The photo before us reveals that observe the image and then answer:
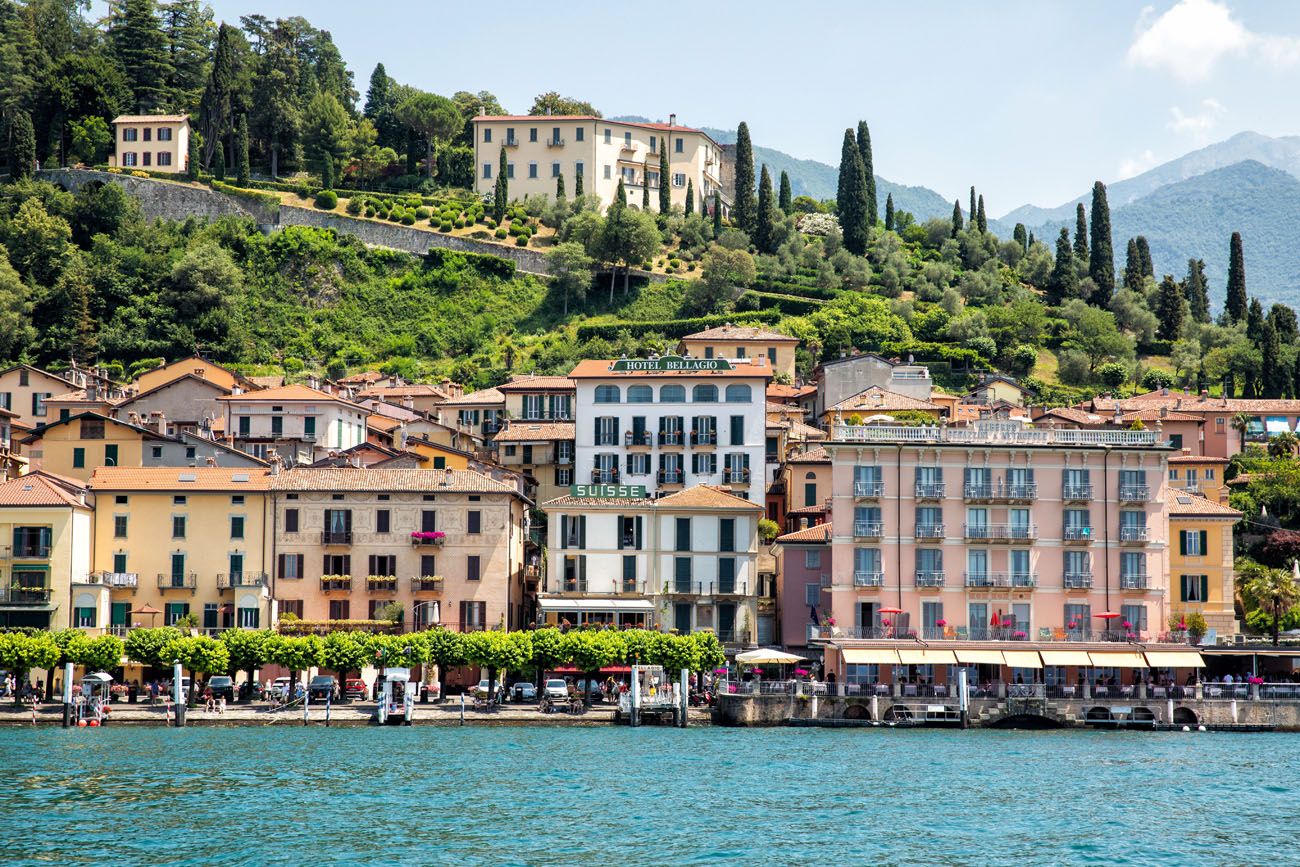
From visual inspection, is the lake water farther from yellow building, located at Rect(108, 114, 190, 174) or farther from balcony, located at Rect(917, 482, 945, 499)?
yellow building, located at Rect(108, 114, 190, 174)

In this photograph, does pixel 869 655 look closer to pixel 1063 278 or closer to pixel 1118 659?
pixel 1118 659

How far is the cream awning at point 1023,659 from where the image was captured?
2852 inches

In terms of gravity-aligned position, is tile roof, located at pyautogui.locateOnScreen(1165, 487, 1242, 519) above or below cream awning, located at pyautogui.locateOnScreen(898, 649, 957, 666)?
above

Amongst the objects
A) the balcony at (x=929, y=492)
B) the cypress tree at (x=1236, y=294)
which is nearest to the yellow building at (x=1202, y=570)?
the balcony at (x=929, y=492)

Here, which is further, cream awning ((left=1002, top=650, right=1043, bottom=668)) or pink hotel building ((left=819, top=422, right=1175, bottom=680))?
pink hotel building ((left=819, top=422, right=1175, bottom=680))

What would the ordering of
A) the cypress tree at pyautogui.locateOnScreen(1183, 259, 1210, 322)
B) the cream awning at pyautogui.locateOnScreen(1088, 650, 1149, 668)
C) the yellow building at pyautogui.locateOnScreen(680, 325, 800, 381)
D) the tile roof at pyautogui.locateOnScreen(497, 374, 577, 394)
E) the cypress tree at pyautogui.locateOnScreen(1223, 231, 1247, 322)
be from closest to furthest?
the cream awning at pyautogui.locateOnScreen(1088, 650, 1149, 668)
the tile roof at pyautogui.locateOnScreen(497, 374, 577, 394)
the yellow building at pyautogui.locateOnScreen(680, 325, 800, 381)
the cypress tree at pyautogui.locateOnScreen(1223, 231, 1247, 322)
the cypress tree at pyautogui.locateOnScreen(1183, 259, 1210, 322)

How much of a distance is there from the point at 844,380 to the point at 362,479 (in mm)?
41043

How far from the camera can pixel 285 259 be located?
14400 centimetres

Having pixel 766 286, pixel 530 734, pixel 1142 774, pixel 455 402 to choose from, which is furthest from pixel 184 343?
pixel 1142 774

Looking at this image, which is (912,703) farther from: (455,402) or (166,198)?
(166,198)

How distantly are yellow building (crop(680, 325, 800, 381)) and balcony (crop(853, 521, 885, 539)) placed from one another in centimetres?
4170

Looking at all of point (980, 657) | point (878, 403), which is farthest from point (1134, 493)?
point (878, 403)

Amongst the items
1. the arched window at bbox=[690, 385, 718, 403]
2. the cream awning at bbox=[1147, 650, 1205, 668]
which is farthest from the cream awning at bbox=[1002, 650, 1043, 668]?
the arched window at bbox=[690, 385, 718, 403]

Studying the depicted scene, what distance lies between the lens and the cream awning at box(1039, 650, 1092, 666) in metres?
72.6
